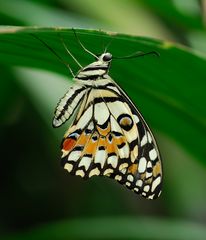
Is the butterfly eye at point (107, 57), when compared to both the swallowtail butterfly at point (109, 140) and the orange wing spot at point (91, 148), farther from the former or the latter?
the orange wing spot at point (91, 148)

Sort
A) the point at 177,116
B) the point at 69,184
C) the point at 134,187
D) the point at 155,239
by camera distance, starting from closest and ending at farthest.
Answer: the point at 134,187 < the point at 177,116 < the point at 155,239 < the point at 69,184

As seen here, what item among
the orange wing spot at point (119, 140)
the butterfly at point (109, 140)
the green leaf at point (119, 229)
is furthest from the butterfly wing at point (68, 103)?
the green leaf at point (119, 229)

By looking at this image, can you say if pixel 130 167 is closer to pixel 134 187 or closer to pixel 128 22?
pixel 134 187

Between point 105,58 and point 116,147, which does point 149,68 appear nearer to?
point 105,58

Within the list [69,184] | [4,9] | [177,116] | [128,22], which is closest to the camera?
[177,116]

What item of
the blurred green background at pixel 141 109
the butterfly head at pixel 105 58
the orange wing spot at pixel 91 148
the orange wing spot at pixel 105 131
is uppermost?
the blurred green background at pixel 141 109

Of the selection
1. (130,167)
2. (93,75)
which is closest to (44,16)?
(93,75)

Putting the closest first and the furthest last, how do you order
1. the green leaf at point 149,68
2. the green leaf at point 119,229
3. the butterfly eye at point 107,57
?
the green leaf at point 149,68, the butterfly eye at point 107,57, the green leaf at point 119,229

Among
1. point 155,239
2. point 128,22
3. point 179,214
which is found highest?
point 128,22
